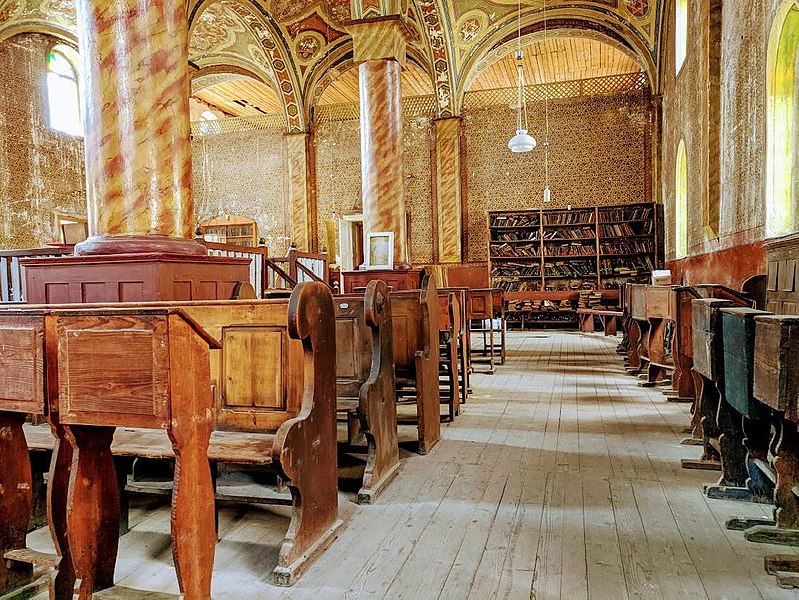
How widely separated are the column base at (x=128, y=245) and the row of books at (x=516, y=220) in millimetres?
10776

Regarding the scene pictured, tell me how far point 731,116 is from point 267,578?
6.67 meters

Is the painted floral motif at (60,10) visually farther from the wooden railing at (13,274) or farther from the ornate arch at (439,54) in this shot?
the ornate arch at (439,54)

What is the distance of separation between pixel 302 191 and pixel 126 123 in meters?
11.5

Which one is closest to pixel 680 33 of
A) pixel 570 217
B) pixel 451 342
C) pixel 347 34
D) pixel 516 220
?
pixel 570 217

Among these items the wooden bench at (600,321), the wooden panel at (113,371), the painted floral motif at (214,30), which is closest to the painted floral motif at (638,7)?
the wooden bench at (600,321)

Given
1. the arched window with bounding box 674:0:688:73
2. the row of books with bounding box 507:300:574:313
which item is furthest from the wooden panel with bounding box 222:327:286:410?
the row of books with bounding box 507:300:574:313

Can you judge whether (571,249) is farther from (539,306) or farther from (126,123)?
(126,123)

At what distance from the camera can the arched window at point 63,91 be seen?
12.1m

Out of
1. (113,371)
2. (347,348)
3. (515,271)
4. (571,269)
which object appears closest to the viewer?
(113,371)

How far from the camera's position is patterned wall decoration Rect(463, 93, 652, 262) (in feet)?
44.2

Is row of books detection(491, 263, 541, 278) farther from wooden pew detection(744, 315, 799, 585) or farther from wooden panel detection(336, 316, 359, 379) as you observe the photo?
wooden pew detection(744, 315, 799, 585)

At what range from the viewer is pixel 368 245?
816 cm

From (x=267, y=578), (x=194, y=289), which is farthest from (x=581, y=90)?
(x=267, y=578)

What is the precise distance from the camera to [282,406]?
9.12ft
